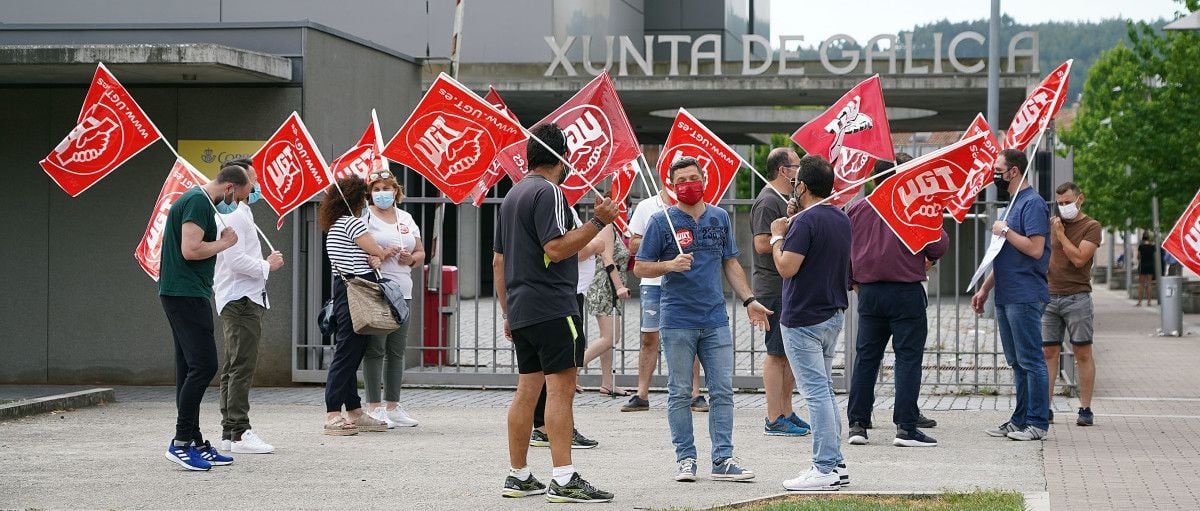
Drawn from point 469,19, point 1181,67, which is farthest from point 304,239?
point 1181,67

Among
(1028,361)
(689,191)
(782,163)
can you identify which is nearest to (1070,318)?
(1028,361)

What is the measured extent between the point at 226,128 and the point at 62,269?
2.04 metres

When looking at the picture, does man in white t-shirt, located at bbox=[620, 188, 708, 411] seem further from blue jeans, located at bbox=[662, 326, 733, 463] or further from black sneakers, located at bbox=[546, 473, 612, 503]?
black sneakers, located at bbox=[546, 473, 612, 503]

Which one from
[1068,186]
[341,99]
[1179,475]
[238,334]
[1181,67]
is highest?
[1181,67]

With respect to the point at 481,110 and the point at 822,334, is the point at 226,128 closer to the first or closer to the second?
the point at 481,110

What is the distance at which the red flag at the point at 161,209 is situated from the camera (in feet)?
33.4

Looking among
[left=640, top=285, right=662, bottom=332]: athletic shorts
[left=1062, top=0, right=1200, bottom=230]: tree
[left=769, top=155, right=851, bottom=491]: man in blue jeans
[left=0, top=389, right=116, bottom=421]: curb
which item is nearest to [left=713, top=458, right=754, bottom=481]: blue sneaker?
[left=769, top=155, right=851, bottom=491]: man in blue jeans

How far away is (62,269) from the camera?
13.3 meters

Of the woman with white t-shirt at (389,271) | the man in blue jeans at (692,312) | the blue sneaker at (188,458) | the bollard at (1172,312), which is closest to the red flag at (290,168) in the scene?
the woman with white t-shirt at (389,271)

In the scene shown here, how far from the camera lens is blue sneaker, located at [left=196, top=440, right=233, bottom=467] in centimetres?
837

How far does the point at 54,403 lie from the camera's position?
11180mm

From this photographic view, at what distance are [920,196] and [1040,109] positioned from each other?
1992 mm

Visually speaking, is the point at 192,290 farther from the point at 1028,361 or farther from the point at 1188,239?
the point at 1188,239

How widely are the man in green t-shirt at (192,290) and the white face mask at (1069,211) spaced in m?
5.77
